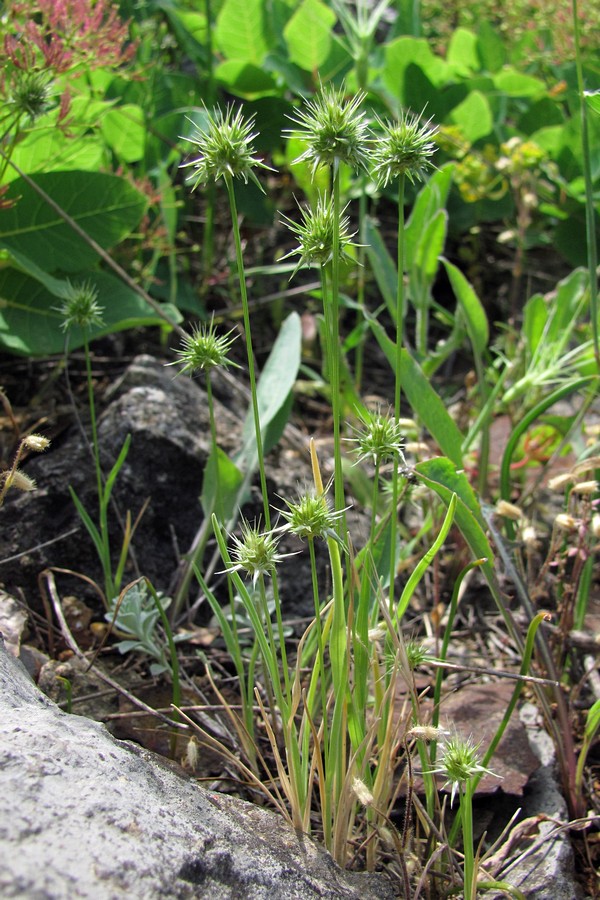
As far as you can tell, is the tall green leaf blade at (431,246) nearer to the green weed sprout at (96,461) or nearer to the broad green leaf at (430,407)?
the broad green leaf at (430,407)

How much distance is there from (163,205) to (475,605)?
1.38 m

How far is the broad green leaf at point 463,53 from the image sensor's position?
3.33 m

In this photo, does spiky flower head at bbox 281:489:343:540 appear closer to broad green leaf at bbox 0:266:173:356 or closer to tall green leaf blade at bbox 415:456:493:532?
tall green leaf blade at bbox 415:456:493:532

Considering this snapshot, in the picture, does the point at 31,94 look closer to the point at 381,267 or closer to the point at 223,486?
the point at 223,486

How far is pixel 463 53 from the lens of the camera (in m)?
3.40

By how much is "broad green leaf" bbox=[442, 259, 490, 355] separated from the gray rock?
4.35 ft

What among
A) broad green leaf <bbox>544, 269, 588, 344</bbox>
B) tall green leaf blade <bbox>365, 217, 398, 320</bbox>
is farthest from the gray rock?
broad green leaf <bbox>544, 269, 588, 344</bbox>

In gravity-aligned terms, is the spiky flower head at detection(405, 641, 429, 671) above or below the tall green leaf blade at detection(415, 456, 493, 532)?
below

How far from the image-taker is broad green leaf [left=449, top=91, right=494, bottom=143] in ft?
9.59

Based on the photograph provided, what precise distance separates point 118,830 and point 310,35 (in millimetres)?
2745

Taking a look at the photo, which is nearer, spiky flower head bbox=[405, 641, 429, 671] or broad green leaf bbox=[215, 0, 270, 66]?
spiky flower head bbox=[405, 641, 429, 671]

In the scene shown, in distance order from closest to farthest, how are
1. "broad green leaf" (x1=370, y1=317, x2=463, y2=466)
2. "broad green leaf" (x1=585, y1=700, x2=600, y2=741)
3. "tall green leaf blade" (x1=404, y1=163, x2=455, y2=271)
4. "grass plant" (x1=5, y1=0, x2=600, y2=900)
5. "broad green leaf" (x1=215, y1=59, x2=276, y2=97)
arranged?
"grass plant" (x1=5, y1=0, x2=600, y2=900)
"broad green leaf" (x1=585, y1=700, x2=600, y2=741)
"broad green leaf" (x1=370, y1=317, x2=463, y2=466)
"tall green leaf blade" (x1=404, y1=163, x2=455, y2=271)
"broad green leaf" (x1=215, y1=59, x2=276, y2=97)

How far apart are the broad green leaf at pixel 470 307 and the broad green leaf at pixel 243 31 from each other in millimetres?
1424

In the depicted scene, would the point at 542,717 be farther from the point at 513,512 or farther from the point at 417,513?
the point at 417,513
